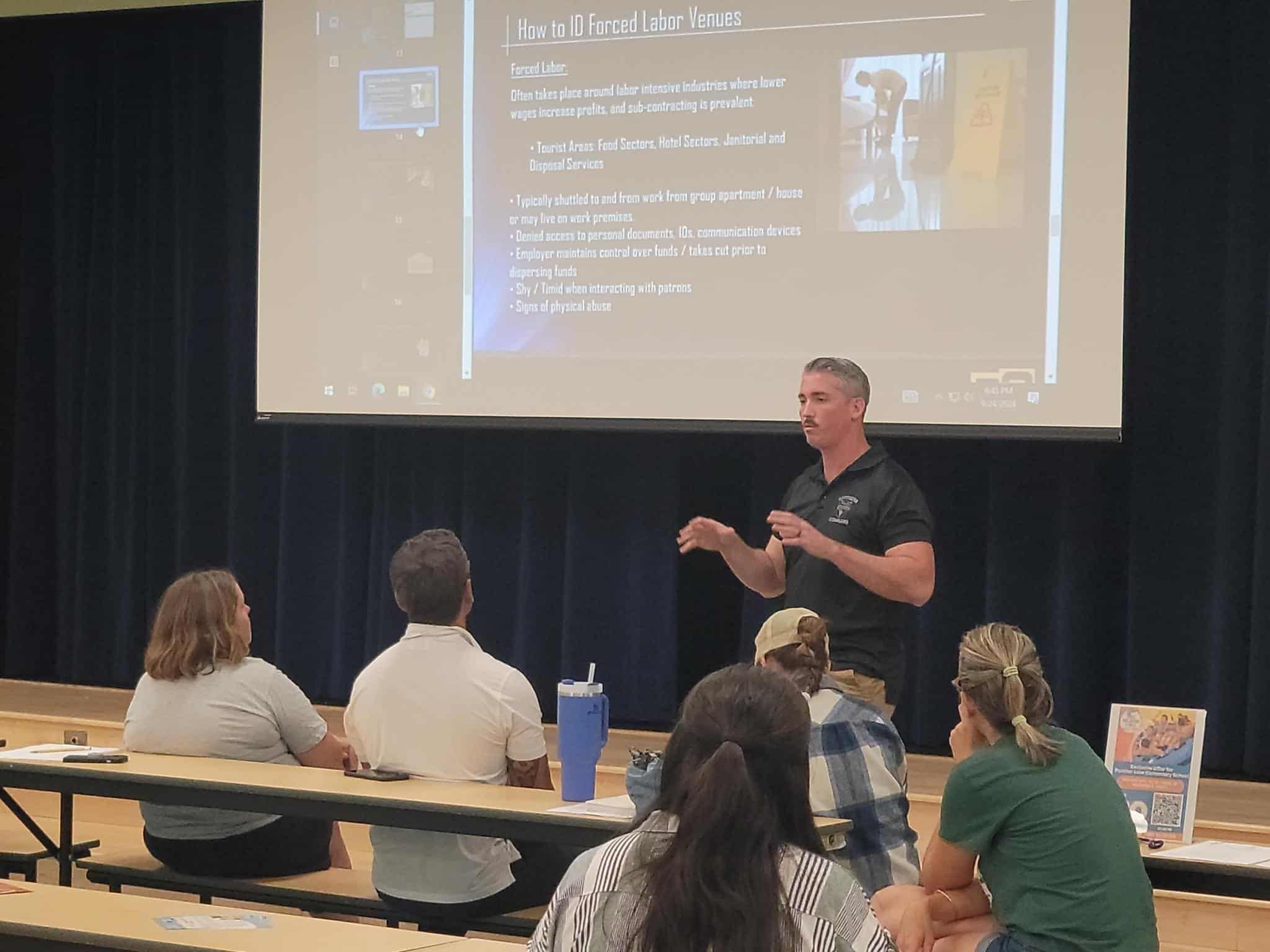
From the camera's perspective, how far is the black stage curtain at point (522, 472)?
507 centimetres

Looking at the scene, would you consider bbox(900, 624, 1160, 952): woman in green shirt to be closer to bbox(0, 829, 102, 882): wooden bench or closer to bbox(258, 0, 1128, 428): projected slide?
bbox(0, 829, 102, 882): wooden bench

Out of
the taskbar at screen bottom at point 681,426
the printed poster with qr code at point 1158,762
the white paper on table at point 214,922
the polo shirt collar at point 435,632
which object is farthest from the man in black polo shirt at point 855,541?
the white paper on table at point 214,922

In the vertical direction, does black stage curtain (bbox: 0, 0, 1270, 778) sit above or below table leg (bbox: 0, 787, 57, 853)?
above

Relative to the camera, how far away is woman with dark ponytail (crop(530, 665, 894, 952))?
5.10 ft

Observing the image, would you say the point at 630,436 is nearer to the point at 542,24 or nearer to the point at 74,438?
the point at 542,24

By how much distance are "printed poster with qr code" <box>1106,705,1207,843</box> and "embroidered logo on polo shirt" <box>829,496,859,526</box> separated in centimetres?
91

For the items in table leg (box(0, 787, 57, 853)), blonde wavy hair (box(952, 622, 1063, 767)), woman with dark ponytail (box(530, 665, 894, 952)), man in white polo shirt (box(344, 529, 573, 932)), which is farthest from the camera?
table leg (box(0, 787, 57, 853))

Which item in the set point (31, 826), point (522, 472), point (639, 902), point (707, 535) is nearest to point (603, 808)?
point (707, 535)

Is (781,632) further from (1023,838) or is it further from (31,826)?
(31,826)

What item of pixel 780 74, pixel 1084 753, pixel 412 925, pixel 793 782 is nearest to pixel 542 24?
pixel 780 74

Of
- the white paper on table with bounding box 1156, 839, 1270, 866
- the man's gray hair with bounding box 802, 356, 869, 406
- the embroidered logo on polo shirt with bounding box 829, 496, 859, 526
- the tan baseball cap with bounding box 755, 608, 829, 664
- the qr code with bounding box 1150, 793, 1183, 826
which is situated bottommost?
the white paper on table with bounding box 1156, 839, 1270, 866

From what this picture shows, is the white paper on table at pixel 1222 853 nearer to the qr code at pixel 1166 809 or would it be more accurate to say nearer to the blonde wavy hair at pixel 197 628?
the qr code at pixel 1166 809

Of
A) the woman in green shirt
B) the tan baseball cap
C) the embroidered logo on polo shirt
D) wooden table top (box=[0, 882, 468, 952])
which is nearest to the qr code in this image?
the woman in green shirt

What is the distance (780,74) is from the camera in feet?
16.5
